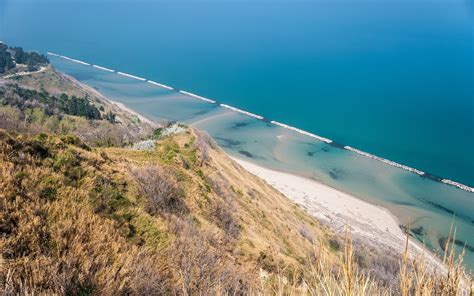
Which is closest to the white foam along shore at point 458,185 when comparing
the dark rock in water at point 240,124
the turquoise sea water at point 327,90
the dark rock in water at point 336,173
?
the turquoise sea water at point 327,90

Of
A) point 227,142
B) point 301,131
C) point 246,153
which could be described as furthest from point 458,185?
point 227,142

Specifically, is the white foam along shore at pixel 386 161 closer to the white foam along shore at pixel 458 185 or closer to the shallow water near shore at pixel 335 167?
the shallow water near shore at pixel 335 167

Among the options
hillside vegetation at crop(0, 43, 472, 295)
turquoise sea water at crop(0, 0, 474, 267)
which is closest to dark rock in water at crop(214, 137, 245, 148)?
turquoise sea water at crop(0, 0, 474, 267)

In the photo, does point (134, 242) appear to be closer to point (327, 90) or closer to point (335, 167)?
point (335, 167)

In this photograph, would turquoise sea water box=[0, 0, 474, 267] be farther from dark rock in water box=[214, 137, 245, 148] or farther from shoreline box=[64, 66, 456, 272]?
shoreline box=[64, 66, 456, 272]

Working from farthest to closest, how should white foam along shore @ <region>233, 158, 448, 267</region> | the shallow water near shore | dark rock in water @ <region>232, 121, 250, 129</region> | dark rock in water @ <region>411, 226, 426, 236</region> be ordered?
1. dark rock in water @ <region>232, 121, 250, 129</region>
2. the shallow water near shore
3. dark rock in water @ <region>411, 226, 426, 236</region>
4. white foam along shore @ <region>233, 158, 448, 267</region>

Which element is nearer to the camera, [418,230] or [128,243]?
[128,243]
